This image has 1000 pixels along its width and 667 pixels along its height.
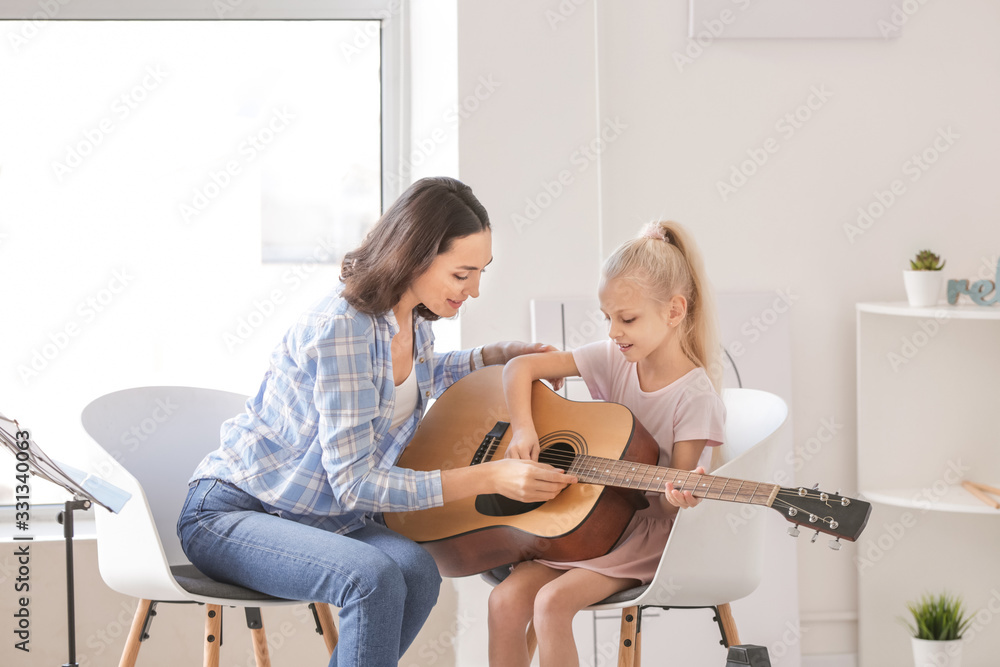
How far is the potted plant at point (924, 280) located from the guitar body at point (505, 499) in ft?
3.20

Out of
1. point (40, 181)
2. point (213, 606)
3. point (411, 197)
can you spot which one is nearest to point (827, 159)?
point (411, 197)

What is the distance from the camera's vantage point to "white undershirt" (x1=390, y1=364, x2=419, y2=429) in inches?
66.4

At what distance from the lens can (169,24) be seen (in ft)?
8.05

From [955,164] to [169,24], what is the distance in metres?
2.05

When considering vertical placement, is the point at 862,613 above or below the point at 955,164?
below

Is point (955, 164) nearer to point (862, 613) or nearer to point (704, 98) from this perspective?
point (704, 98)

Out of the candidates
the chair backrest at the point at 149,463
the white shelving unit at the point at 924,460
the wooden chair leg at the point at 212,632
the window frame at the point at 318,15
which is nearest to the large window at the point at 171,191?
the window frame at the point at 318,15

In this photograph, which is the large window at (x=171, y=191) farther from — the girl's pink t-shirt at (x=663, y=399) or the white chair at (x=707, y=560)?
the white chair at (x=707, y=560)

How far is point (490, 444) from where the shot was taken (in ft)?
5.50

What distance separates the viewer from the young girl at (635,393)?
1.49m

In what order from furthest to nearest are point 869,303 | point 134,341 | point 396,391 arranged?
point 134,341
point 869,303
point 396,391

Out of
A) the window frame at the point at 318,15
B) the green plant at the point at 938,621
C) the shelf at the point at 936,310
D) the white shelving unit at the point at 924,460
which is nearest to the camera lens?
the shelf at the point at 936,310

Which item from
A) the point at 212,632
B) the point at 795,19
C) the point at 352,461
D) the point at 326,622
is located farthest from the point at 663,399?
the point at 795,19

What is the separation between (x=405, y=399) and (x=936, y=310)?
124 cm
